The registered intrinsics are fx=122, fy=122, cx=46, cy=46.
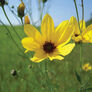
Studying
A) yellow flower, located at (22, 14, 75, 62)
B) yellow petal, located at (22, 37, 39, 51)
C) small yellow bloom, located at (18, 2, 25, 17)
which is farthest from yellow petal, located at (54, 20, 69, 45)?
small yellow bloom, located at (18, 2, 25, 17)

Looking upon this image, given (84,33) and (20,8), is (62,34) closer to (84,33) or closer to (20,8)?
(84,33)

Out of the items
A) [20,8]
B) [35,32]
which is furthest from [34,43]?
[20,8]

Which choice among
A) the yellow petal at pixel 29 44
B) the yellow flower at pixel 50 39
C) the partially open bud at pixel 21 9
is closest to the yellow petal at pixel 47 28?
the yellow flower at pixel 50 39

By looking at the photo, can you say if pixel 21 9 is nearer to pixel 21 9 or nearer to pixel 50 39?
pixel 21 9

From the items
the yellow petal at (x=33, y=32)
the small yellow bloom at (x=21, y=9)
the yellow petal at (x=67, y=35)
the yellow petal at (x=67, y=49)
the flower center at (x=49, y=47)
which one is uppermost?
the small yellow bloom at (x=21, y=9)

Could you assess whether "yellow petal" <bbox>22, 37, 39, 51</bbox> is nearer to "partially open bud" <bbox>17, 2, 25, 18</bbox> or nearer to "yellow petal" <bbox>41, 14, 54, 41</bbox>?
"yellow petal" <bbox>41, 14, 54, 41</bbox>

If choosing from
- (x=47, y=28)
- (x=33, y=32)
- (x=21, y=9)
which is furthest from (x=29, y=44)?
(x=21, y=9)

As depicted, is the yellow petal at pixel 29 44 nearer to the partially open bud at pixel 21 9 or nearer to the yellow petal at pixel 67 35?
the yellow petal at pixel 67 35

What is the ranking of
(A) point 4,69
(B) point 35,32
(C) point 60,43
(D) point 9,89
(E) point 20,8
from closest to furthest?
(B) point 35,32, (C) point 60,43, (E) point 20,8, (D) point 9,89, (A) point 4,69

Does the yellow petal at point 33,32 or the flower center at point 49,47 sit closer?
the yellow petal at point 33,32
